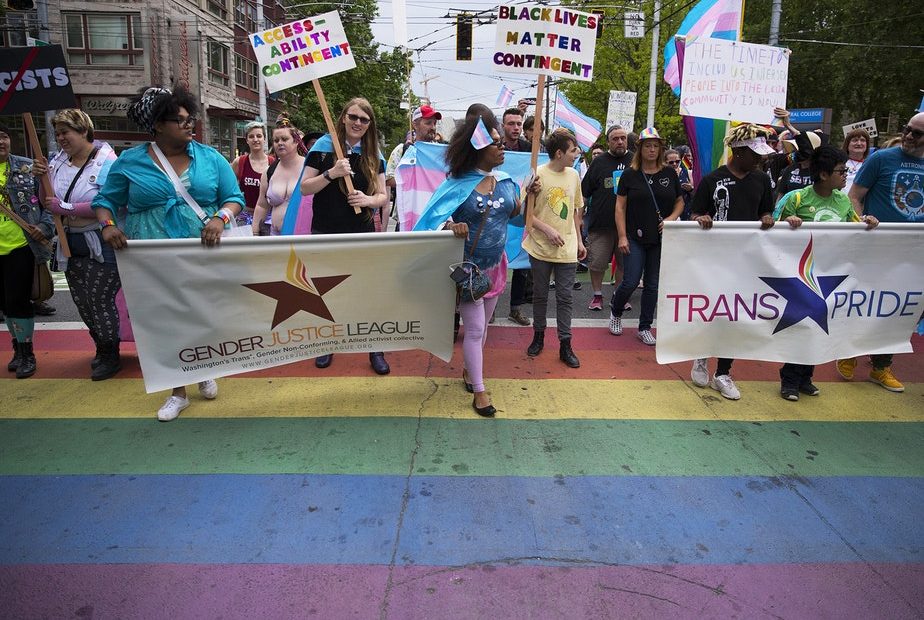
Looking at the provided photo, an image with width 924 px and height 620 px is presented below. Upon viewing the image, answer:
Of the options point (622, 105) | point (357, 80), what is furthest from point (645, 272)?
point (357, 80)

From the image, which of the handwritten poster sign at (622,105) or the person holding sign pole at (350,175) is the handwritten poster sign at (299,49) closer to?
the person holding sign pole at (350,175)

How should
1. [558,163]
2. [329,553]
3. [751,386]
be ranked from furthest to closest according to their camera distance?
1. [558,163]
2. [751,386]
3. [329,553]

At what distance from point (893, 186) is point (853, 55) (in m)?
26.5

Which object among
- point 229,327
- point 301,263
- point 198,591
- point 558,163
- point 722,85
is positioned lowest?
point 198,591

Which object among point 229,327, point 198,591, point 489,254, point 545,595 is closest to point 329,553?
point 198,591

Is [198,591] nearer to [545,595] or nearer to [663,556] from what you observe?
[545,595]

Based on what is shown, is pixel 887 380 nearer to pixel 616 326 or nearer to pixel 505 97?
pixel 616 326

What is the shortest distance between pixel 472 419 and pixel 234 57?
3514cm

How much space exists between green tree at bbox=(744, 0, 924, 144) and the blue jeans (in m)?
22.6

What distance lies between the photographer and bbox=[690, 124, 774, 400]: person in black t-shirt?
4.33 metres

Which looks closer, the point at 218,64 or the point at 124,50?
the point at 124,50

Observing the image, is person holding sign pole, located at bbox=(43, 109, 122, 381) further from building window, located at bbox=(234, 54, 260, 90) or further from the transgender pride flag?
building window, located at bbox=(234, 54, 260, 90)

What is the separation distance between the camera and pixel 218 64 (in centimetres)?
3178

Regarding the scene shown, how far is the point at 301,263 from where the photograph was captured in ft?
12.5
